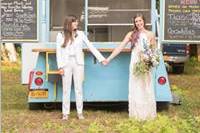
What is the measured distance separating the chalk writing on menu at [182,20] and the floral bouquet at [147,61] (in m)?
1.85

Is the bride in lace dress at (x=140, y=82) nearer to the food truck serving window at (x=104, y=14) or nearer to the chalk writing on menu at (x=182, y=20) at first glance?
the chalk writing on menu at (x=182, y=20)

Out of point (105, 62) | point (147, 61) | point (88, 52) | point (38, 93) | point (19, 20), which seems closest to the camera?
point (147, 61)

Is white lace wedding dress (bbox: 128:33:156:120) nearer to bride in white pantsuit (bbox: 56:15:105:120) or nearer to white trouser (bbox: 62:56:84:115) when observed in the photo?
bride in white pantsuit (bbox: 56:15:105:120)

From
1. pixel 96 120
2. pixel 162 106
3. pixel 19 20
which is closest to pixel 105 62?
pixel 96 120

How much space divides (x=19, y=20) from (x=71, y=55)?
258 cm

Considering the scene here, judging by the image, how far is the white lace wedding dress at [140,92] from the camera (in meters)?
9.78

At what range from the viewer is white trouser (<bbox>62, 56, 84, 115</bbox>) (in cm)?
976

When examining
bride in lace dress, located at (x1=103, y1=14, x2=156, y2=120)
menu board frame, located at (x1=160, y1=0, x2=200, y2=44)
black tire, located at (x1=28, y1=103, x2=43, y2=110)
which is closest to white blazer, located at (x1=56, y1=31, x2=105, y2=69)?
bride in lace dress, located at (x1=103, y1=14, x2=156, y2=120)

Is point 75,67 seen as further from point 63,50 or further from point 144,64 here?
point 144,64

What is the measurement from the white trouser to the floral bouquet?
875 mm

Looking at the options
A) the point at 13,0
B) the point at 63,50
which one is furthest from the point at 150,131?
the point at 13,0

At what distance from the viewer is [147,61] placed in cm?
965

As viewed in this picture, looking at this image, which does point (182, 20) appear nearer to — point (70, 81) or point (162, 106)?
point (162, 106)

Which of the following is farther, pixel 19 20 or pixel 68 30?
pixel 19 20
